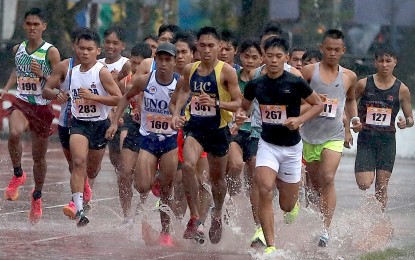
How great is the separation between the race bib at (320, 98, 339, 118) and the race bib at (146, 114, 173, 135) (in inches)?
62.4

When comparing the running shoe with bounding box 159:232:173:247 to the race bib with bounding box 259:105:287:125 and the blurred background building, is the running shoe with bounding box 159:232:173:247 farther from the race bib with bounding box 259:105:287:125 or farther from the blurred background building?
the blurred background building

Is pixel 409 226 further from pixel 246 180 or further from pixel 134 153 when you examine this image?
pixel 134 153

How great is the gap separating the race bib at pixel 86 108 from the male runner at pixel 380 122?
307 cm

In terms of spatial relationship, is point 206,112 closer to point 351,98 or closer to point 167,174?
point 167,174

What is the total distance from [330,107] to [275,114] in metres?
1.56

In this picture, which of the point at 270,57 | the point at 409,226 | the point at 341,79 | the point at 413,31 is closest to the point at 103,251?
the point at 270,57

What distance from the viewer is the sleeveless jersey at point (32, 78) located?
1298cm

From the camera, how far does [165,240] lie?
11.2 meters

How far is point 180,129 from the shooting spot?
11172 millimetres

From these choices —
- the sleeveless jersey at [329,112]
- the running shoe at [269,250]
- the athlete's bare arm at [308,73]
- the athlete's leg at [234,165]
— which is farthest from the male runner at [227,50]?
the running shoe at [269,250]

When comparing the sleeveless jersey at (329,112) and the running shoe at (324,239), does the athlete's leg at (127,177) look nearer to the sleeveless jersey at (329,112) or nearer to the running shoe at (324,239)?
the sleeveless jersey at (329,112)

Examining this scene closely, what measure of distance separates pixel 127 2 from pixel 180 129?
667 inches

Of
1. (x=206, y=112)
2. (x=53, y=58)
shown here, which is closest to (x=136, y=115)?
(x=53, y=58)

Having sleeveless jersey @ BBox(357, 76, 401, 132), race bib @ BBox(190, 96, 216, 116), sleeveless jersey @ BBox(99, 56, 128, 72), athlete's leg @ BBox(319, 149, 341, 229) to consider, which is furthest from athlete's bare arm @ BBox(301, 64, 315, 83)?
sleeveless jersey @ BBox(99, 56, 128, 72)
